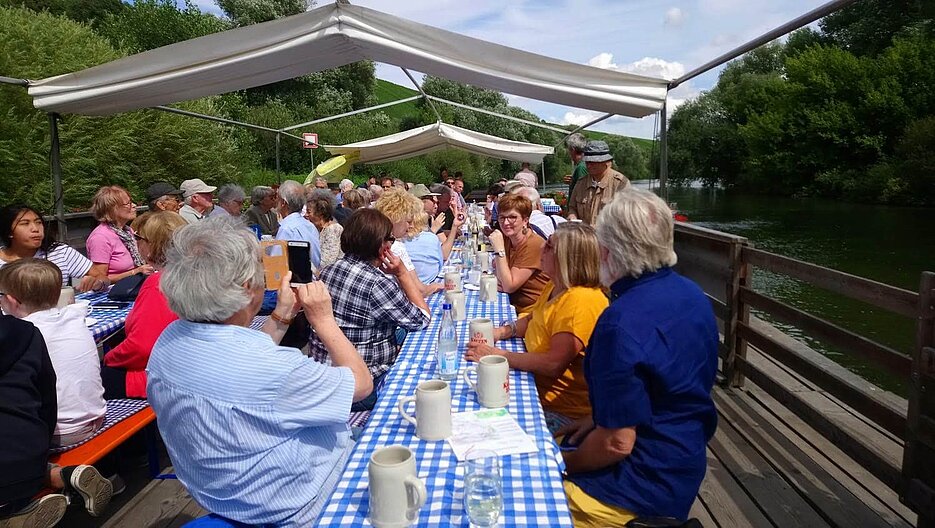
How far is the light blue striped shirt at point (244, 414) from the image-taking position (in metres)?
1.44

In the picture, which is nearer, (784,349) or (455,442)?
(455,442)

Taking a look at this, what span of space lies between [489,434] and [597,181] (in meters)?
4.10

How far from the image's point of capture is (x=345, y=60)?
159 inches

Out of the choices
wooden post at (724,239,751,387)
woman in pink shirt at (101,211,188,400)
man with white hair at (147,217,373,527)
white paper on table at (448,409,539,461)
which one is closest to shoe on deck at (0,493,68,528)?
woman in pink shirt at (101,211,188,400)

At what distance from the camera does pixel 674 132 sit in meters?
49.7

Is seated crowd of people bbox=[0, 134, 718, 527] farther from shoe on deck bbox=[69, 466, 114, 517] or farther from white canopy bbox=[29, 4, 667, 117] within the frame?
white canopy bbox=[29, 4, 667, 117]

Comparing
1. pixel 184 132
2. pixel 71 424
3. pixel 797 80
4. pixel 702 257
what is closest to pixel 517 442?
pixel 71 424

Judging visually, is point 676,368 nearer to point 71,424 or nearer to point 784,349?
point 784,349

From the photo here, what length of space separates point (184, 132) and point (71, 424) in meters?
14.5

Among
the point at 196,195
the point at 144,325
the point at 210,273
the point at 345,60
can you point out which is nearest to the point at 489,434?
the point at 210,273

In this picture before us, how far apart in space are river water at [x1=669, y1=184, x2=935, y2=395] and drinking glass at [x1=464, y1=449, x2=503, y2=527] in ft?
14.3

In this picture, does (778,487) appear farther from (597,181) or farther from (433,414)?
(597,181)

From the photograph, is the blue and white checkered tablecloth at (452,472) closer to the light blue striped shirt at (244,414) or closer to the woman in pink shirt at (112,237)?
the light blue striped shirt at (244,414)

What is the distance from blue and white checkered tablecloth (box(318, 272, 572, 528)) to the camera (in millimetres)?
1320
